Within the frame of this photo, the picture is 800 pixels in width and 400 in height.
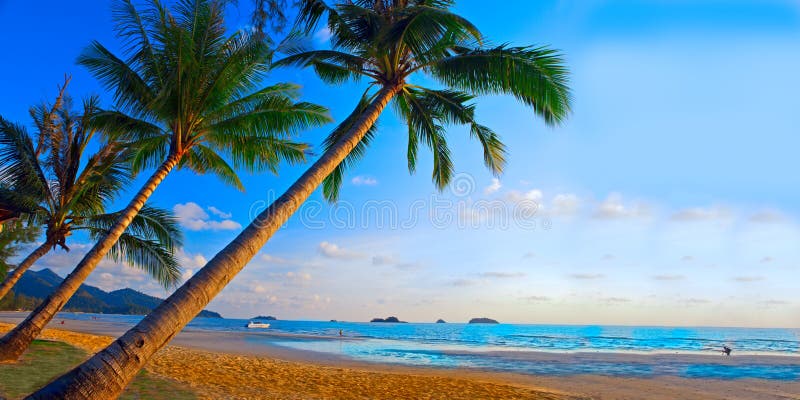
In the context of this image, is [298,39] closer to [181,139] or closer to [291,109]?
[291,109]

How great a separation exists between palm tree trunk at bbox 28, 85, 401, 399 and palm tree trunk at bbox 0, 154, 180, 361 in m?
4.19

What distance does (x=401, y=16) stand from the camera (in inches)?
275

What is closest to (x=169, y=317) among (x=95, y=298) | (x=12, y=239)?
(x=12, y=239)

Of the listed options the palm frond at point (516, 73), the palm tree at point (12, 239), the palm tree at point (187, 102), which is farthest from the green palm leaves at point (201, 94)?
the palm tree at point (12, 239)

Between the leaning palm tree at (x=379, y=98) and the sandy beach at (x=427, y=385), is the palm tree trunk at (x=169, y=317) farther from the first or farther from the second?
the sandy beach at (x=427, y=385)

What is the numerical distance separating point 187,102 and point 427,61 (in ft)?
14.4

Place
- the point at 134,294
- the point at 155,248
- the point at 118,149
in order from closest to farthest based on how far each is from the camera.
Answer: the point at 118,149, the point at 155,248, the point at 134,294

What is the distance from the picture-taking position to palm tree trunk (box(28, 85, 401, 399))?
333 cm

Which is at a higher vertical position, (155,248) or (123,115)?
(123,115)

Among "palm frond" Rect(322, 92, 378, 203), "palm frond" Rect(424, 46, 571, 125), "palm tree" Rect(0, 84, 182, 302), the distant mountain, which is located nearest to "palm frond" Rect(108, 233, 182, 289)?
"palm tree" Rect(0, 84, 182, 302)

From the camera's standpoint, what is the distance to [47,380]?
283 inches

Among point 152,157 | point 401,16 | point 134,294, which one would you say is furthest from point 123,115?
point 134,294

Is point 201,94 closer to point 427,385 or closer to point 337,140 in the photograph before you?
point 337,140

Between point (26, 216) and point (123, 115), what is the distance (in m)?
4.62
